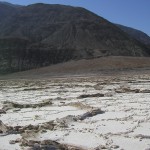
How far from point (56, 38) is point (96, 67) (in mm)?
48258

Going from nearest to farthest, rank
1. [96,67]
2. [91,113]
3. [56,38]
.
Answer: [91,113] < [96,67] < [56,38]

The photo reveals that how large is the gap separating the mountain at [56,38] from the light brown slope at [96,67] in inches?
649

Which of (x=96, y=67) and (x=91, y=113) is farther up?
(x=96, y=67)

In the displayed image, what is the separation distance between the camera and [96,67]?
62531 mm

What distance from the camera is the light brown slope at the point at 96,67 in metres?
58.7

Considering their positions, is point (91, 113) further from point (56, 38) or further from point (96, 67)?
point (56, 38)

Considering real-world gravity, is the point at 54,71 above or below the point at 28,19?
below

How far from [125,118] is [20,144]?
3.77 m

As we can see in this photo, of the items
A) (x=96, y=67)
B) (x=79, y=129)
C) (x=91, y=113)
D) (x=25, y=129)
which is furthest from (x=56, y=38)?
(x=79, y=129)

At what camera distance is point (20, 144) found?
8.40m

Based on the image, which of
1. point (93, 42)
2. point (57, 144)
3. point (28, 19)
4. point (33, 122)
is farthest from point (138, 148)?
point (28, 19)

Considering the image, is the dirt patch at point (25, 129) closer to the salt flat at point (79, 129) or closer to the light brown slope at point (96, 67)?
the salt flat at point (79, 129)

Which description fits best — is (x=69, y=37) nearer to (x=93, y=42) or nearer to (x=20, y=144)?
(x=93, y=42)

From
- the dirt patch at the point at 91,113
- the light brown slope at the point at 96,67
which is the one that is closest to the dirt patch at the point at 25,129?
the dirt patch at the point at 91,113
